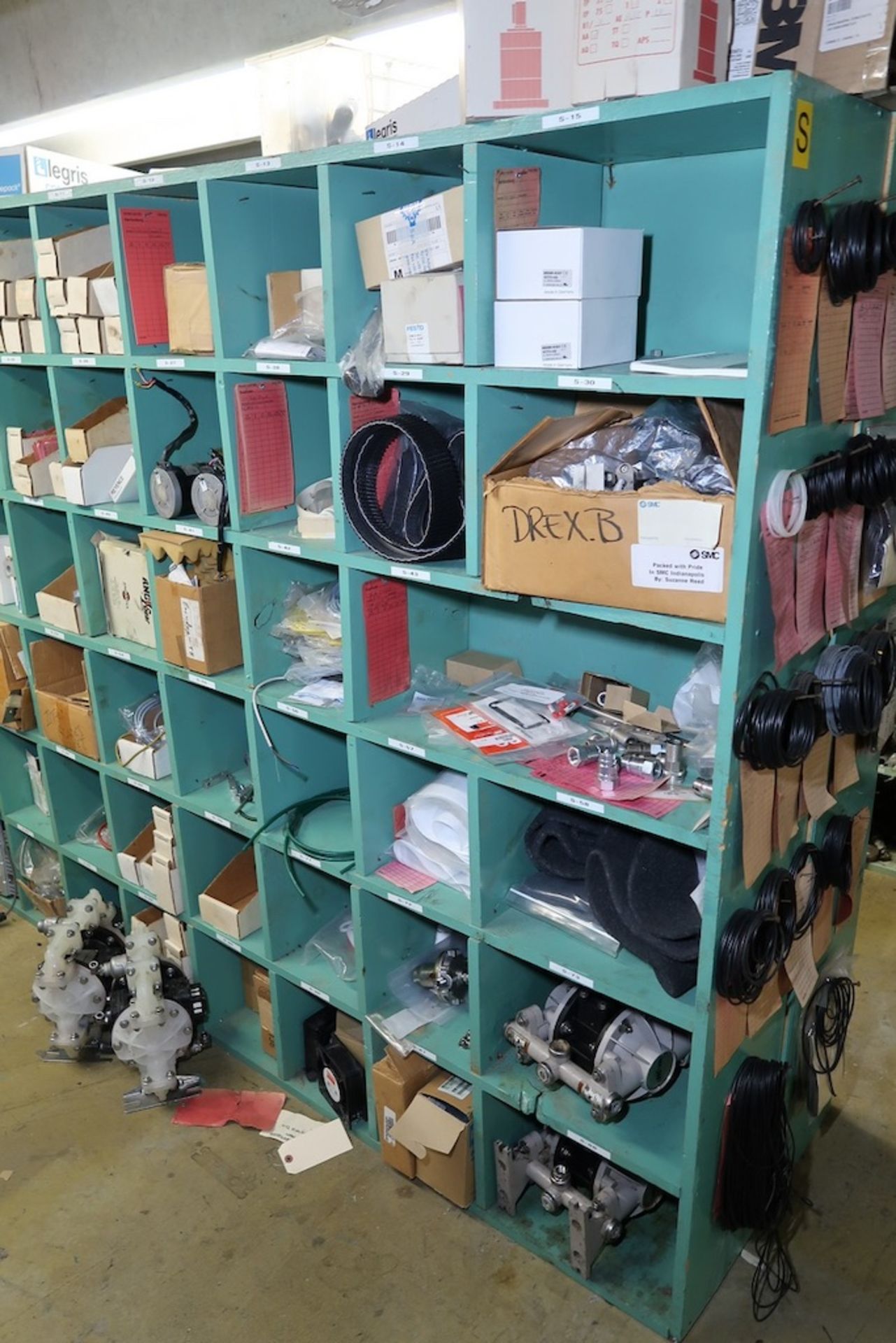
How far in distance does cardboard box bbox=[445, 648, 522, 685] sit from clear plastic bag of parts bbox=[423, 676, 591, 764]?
0.04 m

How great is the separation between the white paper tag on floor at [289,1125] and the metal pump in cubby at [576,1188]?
55 cm

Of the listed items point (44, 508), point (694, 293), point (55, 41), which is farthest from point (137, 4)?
point (694, 293)

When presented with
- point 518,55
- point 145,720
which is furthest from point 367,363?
point 145,720

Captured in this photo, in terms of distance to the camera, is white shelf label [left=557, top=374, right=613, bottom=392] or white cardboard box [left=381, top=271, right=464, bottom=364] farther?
white cardboard box [left=381, top=271, right=464, bottom=364]

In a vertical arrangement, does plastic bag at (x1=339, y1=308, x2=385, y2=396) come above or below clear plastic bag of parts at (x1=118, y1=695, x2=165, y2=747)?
above

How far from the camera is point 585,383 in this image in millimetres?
1661

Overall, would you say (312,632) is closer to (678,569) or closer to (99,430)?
(99,430)

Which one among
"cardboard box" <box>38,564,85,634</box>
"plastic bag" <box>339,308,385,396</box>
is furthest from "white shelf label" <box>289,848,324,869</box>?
"plastic bag" <box>339,308,385,396</box>

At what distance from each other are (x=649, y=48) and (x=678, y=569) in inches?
29.7

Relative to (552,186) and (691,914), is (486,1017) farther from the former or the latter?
(552,186)

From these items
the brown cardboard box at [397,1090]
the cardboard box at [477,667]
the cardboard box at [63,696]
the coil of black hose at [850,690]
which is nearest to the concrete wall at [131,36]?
the cardboard box at [477,667]

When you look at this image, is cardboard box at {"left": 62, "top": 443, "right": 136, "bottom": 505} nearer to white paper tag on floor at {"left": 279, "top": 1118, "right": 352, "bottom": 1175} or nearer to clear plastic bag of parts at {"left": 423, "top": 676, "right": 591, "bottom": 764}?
clear plastic bag of parts at {"left": 423, "top": 676, "right": 591, "bottom": 764}

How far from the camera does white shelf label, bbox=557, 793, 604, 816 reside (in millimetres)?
1854

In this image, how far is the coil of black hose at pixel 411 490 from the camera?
6.46ft
